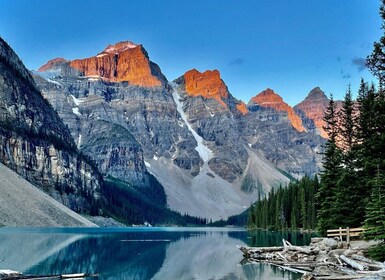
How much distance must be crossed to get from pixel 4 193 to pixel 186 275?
96.8m

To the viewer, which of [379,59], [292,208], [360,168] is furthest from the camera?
[292,208]

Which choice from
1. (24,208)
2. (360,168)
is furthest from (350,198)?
(24,208)

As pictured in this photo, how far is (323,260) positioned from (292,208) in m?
95.3

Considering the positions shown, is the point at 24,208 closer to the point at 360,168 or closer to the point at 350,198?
the point at 350,198

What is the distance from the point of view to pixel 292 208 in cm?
13175

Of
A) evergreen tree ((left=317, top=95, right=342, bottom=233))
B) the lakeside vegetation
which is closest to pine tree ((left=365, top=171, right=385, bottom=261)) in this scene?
the lakeside vegetation

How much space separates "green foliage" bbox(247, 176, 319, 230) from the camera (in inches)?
4648

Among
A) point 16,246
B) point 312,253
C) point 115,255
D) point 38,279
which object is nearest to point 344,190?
point 312,253

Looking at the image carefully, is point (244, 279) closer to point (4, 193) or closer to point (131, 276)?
point (131, 276)

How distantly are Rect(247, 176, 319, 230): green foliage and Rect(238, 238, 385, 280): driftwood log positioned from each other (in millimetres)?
67196

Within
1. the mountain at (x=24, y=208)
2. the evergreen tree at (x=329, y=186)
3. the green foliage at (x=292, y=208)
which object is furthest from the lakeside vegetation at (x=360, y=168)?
the mountain at (x=24, y=208)

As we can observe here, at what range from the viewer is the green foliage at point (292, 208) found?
118062 millimetres

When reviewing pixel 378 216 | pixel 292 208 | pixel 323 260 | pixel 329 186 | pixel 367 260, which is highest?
pixel 329 186

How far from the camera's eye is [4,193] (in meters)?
122
